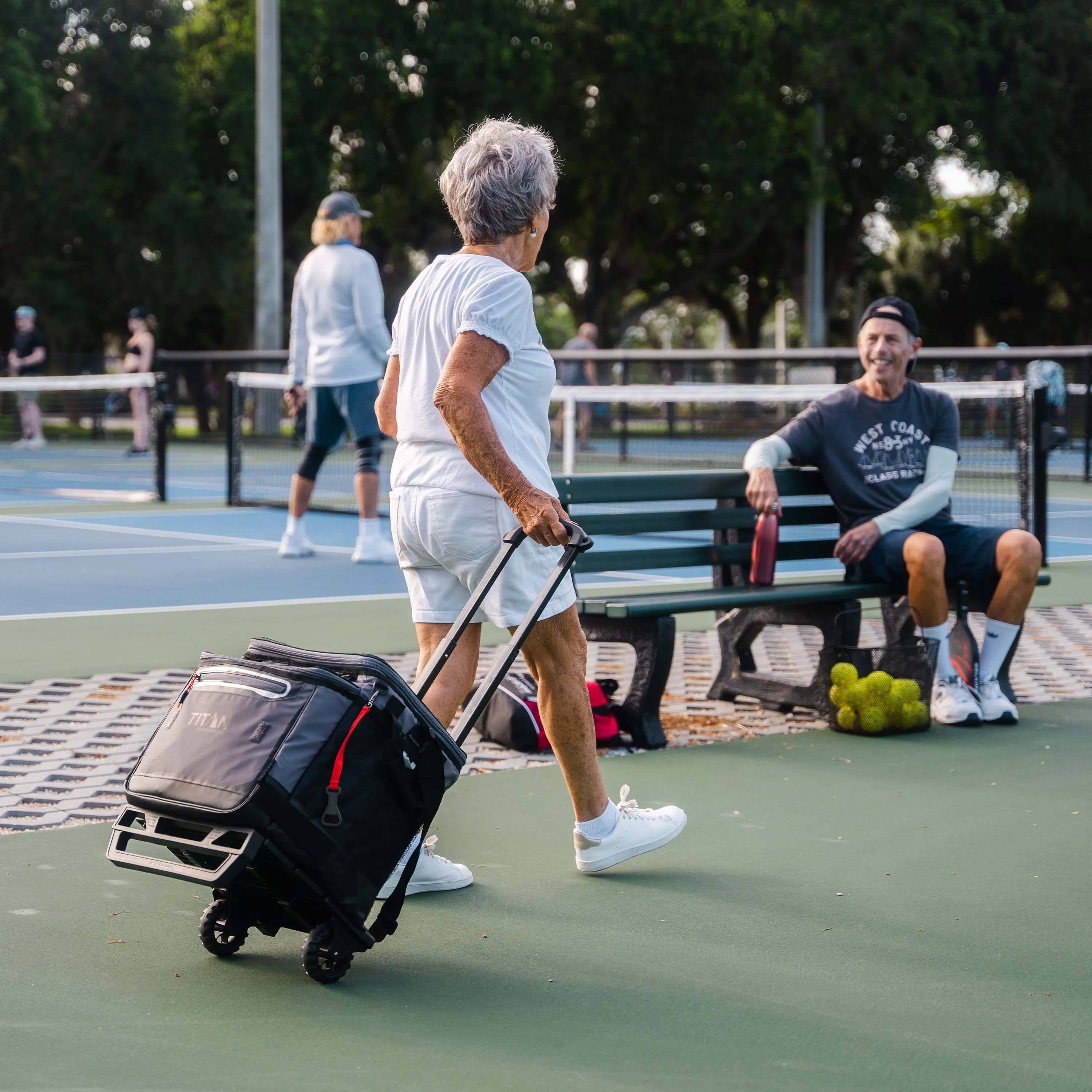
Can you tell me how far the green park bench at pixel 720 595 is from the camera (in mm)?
5672

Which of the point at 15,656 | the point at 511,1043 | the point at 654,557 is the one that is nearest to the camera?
the point at 511,1043

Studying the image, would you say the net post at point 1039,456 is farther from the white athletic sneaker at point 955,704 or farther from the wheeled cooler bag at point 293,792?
the wheeled cooler bag at point 293,792

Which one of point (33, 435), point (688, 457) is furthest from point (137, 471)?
point (688, 457)

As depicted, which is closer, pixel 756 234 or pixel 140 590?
pixel 140 590

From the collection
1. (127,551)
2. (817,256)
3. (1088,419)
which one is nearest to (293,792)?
(127,551)

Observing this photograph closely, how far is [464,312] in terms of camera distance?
368 centimetres

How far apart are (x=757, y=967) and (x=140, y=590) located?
6.74 meters

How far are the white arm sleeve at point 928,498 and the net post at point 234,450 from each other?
980 centimetres

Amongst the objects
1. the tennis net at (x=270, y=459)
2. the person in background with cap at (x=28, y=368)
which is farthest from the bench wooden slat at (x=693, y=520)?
the person in background with cap at (x=28, y=368)

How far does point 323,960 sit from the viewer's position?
10.7 ft

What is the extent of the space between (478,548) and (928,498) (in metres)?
2.74

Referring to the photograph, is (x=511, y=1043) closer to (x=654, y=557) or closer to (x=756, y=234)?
(x=654, y=557)

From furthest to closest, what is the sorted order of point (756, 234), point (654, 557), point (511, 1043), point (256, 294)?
point (756, 234)
point (256, 294)
point (654, 557)
point (511, 1043)

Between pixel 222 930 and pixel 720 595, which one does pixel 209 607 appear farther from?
pixel 222 930
